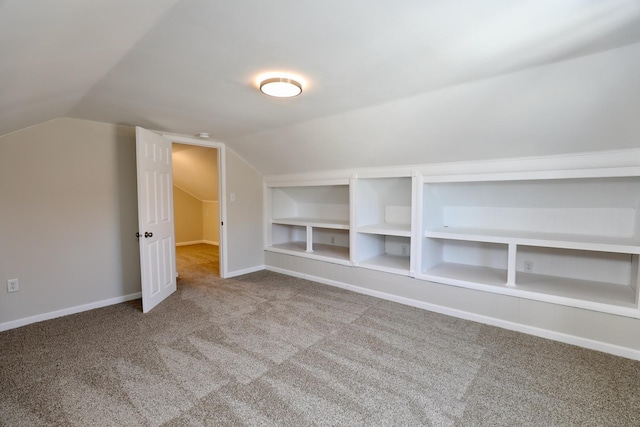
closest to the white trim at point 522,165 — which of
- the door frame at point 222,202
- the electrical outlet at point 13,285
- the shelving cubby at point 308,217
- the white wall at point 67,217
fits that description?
the shelving cubby at point 308,217

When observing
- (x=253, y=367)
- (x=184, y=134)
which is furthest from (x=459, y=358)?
(x=184, y=134)

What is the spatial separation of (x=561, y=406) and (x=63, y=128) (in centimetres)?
461

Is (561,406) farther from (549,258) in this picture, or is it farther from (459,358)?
(549,258)

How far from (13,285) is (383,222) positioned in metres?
4.04

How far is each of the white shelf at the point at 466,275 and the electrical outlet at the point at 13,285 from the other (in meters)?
3.99

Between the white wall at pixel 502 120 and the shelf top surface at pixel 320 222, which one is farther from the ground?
the white wall at pixel 502 120

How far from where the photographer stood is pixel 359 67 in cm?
189

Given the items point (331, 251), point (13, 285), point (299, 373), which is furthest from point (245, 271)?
point (299, 373)

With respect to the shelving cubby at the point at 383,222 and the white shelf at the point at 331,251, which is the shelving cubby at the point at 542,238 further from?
the white shelf at the point at 331,251

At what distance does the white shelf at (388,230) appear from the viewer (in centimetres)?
329

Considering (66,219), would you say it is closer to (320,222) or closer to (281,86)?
(281,86)

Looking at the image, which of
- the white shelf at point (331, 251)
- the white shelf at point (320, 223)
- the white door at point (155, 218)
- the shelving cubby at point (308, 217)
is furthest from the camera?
the shelving cubby at point (308, 217)

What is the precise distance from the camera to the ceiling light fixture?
79.6 inches

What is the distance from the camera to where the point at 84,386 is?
186 centimetres
